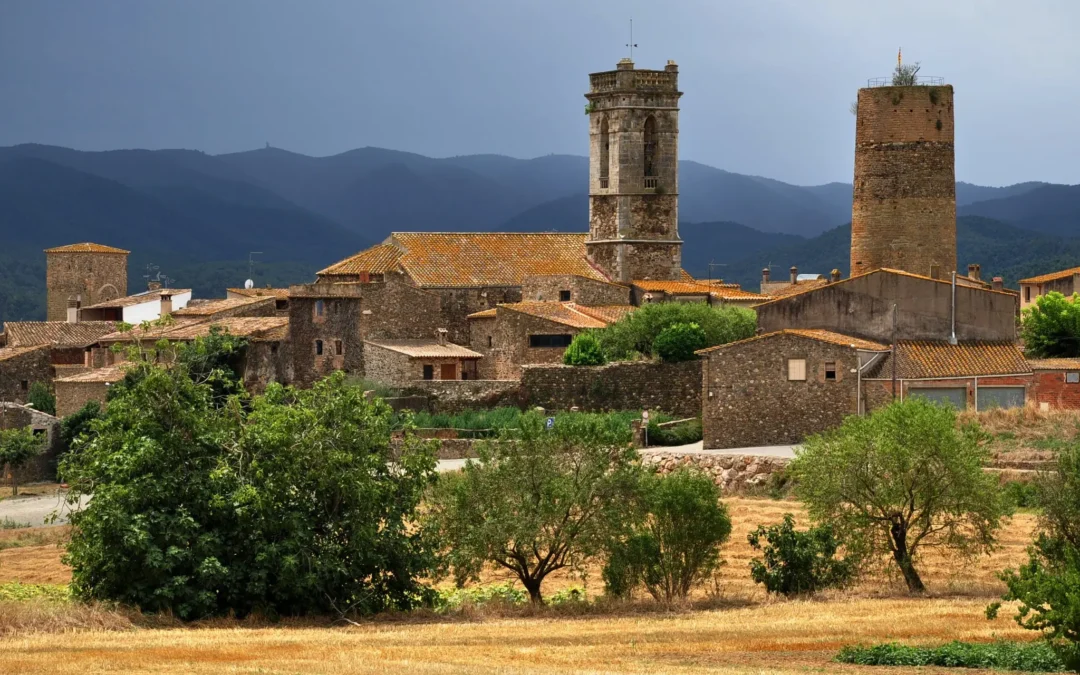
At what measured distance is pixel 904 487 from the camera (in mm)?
29016

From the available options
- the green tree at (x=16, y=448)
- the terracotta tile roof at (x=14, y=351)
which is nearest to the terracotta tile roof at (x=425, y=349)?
the green tree at (x=16, y=448)

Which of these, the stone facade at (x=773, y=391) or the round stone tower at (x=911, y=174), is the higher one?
the round stone tower at (x=911, y=174)

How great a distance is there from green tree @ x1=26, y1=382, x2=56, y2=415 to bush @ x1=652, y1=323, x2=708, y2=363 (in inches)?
795

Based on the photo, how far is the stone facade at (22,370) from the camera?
61650mm

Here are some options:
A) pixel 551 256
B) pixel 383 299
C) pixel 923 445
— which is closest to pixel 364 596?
pixel 923 445

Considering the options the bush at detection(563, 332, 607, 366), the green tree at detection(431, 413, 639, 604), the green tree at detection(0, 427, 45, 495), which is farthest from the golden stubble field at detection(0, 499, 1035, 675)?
the green tree at detection(0, 427, 45, 495)

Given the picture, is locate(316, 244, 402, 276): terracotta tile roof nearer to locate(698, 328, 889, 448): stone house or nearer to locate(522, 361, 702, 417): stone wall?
locate(522, 361, 702, 417): stone wall

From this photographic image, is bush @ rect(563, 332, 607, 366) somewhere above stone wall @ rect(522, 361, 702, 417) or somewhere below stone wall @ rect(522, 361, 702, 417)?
above

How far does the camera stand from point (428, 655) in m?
22.5

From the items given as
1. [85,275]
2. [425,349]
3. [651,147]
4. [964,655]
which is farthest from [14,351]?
[964,655]

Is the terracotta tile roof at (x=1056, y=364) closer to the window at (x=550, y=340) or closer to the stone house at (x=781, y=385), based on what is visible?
the stone house at (x=781, y=385)

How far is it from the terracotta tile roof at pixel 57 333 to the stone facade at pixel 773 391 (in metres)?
27.8

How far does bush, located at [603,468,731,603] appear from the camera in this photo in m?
29.2

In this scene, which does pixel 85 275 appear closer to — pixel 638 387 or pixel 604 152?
pixel 604 152
